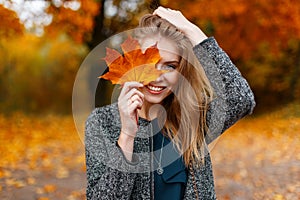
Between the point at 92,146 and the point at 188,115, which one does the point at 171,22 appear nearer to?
the point at 188,115

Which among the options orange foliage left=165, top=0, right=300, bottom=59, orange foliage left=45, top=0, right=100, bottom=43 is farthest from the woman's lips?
orange foliage left=165, top=0, right=300, bottom=59

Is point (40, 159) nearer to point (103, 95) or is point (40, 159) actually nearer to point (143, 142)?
point (103, 95)

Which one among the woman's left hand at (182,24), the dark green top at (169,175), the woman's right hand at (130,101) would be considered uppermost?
the woman's left hand at (182,24)

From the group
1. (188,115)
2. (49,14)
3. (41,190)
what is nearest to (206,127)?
(188,115)

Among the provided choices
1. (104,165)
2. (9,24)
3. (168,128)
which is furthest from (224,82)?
(9,24)

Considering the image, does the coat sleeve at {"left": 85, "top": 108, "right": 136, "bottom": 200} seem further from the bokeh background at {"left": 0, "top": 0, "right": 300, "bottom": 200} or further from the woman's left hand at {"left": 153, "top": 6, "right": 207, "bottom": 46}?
the bokeh background at {"left": 0, "top": 0, "right": 300, "bottom": 200}

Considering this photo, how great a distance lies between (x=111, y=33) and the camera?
9789 millimetres

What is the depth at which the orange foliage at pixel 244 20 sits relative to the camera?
9078 millimetres

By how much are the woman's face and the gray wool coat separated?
3.8 inches

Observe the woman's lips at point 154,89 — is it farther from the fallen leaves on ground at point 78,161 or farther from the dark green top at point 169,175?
the fallen leaves on ground at point 78,161

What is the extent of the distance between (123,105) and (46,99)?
33.6ft

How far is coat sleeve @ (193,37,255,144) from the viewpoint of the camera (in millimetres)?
1615

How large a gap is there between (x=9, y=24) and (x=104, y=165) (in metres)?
5.84

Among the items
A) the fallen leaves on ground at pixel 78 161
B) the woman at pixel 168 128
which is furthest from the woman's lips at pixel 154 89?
the fallen leaves on ground at pixel 78 161
